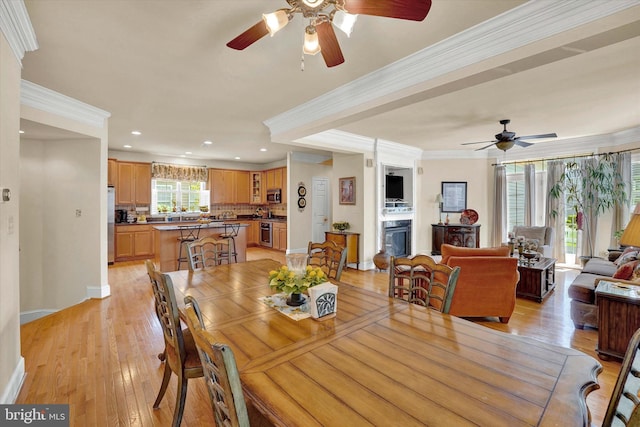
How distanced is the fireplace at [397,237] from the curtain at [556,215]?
2804 mm

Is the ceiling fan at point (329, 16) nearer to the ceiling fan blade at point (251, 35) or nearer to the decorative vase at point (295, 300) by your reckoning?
the ceiling fan blade at point (251, 35)

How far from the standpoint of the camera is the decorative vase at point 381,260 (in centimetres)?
567

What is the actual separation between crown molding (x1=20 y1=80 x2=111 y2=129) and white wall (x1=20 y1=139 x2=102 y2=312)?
31 centimetres

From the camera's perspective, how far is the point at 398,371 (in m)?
1.10

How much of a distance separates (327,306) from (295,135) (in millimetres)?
3097

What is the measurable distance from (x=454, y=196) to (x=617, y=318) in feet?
16.2

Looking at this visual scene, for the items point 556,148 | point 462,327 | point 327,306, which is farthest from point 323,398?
point 556,148

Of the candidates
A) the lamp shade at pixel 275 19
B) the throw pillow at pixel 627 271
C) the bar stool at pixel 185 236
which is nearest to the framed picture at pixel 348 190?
the bar stool at pixel 185 236

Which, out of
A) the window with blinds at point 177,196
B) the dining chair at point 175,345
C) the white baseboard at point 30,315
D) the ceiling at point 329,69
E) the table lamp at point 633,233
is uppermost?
the ceiling at point 329,69

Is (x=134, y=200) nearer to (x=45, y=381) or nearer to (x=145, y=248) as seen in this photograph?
(x=145, y=248)

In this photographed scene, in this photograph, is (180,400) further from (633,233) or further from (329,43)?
(633,233)

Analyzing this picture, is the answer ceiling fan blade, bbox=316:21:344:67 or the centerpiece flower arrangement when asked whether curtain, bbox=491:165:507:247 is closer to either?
ceiling fan blade, bbox=316:21:344:67

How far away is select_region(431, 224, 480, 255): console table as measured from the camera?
681cm

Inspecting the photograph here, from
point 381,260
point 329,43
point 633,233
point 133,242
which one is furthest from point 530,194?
point 133,242
